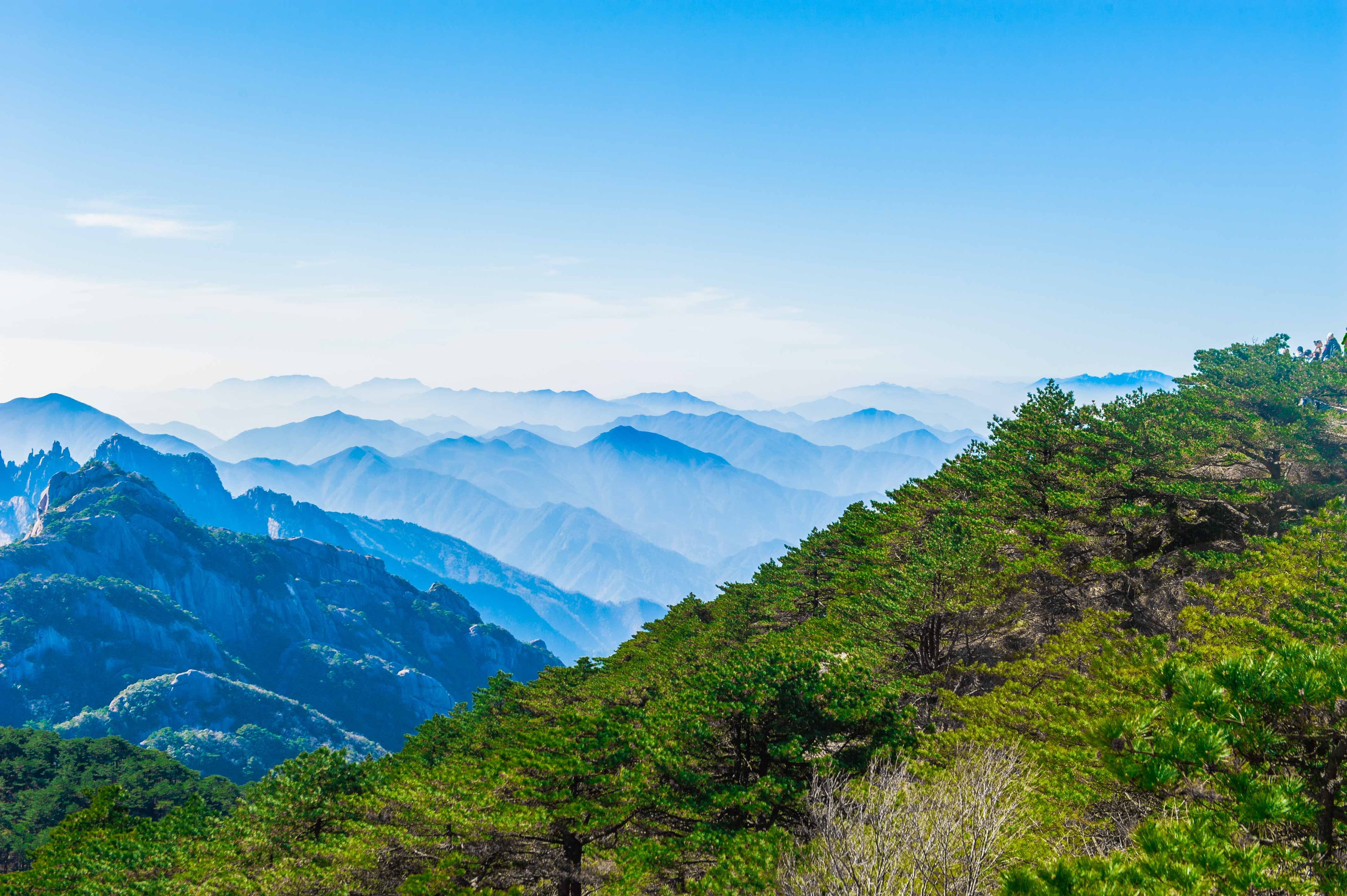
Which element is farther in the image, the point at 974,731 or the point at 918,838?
the point at 974,731

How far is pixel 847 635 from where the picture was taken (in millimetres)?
Answer: 43500

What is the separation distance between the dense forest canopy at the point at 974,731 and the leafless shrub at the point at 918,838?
123mm

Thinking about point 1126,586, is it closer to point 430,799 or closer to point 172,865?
point 430,799

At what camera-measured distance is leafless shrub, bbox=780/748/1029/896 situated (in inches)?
639

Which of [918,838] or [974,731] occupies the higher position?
[918,838]

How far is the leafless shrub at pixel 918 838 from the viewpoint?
1622 cm

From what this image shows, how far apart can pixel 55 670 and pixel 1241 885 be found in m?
246

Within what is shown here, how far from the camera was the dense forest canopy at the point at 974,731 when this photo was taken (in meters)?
13.3

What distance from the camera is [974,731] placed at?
86.9 ft

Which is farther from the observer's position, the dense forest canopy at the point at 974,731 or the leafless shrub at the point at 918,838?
the leafless shrub at the point at 918,838

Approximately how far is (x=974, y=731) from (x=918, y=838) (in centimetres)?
1047

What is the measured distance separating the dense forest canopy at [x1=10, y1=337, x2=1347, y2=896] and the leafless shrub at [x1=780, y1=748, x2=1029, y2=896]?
12 cm

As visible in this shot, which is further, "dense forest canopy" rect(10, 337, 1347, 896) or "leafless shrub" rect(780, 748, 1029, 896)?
"leafless shrub" rect(780, 748, 1029, 896)

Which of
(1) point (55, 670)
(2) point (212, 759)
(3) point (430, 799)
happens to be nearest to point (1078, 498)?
(3) point (430, 799)
